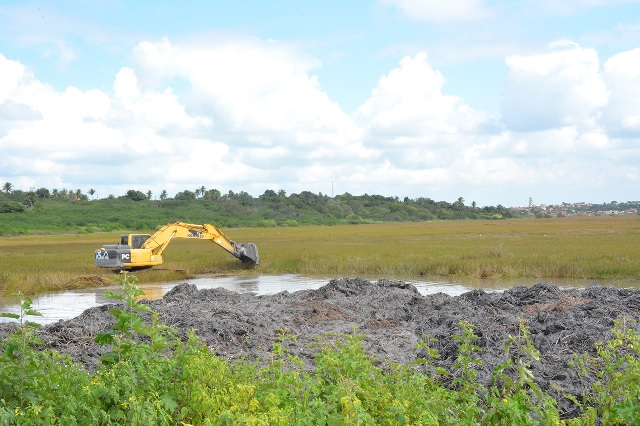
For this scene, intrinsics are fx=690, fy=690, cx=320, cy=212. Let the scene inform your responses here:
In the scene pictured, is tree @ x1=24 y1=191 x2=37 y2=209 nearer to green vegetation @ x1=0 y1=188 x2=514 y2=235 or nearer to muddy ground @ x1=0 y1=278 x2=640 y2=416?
green vegetation @ x1=0 y1=188 x2=514 y2=235

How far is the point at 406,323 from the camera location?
10.5 m

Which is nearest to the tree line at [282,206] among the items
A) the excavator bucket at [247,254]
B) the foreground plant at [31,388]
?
the excavator bucket at [247,254]

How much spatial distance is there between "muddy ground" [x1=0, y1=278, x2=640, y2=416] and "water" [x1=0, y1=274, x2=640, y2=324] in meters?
3.80

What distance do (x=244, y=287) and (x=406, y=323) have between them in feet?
32.6

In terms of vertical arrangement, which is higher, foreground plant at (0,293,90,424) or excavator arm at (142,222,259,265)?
excavator arm at (142,222,259,265)

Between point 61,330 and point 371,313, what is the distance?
4.80 metres

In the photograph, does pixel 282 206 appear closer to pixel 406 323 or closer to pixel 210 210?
pixel 210 210

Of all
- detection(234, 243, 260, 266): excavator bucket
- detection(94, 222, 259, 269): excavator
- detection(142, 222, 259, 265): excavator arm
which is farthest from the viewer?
detection(234, 243, 260, 266): excavator bucket

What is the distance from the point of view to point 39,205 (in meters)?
85.1

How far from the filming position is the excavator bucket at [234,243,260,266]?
24.4 m

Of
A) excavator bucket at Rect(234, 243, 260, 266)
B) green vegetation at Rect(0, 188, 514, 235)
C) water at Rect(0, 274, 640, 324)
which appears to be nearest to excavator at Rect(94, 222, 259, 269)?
excavator bucket at Rect(234, 243, 260, 266)

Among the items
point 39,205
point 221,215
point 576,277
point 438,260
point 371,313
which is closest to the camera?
point 371,313

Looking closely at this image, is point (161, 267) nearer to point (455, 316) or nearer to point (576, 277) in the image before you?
point (576, 277)

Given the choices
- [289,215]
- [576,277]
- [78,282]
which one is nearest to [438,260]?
[576,277]
